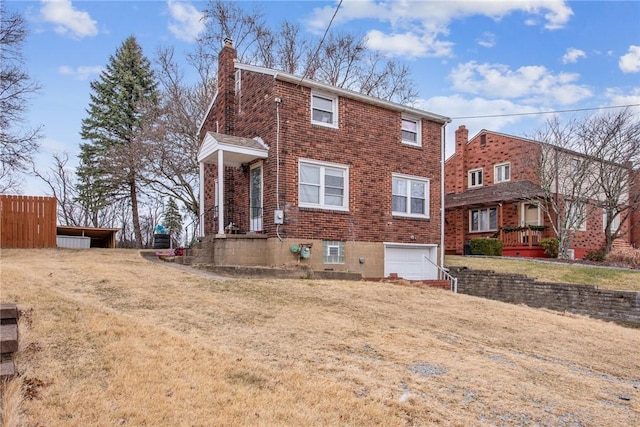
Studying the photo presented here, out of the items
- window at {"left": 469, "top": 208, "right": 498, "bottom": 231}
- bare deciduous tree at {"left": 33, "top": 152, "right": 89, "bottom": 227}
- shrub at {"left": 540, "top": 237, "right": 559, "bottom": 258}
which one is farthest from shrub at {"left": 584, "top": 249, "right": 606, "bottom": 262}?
bare deciduous tree at {"left": 33, "top": 152, "right": 89, "bottom": 227}

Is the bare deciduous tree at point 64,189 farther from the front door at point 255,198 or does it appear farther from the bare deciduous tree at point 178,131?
the front door at point 255,198

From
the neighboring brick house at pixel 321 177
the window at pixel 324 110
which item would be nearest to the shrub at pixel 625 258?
the neighboring brick house at pixel 321 177

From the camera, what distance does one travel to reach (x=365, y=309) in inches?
306

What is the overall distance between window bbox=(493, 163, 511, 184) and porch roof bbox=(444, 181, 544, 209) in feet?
1.59

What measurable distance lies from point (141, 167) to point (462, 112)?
16104mm

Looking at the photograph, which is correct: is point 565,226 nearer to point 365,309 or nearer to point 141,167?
point 365,309

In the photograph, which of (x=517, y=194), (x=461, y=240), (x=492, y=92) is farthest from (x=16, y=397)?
(x=461, y=240)

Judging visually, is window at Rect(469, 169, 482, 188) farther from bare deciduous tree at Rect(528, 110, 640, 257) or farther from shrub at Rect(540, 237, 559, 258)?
shrub at Rect(540, 237, 559, 258)

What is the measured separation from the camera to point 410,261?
14.7 m

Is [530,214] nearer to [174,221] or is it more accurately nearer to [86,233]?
[86,233]

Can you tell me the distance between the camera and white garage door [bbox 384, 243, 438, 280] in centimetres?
1409

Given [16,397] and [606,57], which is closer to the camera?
[16,397]

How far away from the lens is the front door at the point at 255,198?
12.9 meters

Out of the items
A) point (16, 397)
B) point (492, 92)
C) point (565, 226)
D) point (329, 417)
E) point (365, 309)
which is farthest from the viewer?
point (565, 226)
